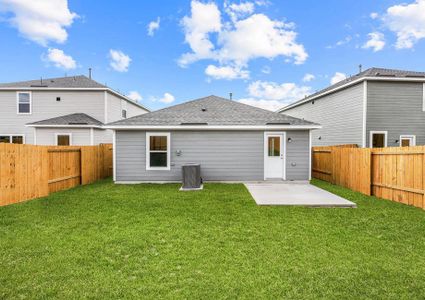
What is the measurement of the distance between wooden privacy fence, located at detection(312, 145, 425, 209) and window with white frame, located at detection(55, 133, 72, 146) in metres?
15.2

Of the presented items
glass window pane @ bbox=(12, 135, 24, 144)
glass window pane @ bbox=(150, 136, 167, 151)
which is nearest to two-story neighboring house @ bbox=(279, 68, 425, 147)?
glass window pane @ bbox=(150, 136, 167, 151)

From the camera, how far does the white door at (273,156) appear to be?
12.1 m

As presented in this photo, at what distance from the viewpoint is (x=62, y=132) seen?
658 inches

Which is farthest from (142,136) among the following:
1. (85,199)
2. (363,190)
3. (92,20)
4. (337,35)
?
(337,35)

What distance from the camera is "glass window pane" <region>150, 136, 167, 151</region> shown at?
12.1 meters

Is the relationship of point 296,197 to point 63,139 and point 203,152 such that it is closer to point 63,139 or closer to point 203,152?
point 203,152

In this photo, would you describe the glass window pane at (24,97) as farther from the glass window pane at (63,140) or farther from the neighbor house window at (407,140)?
the neighbor house window at (407,140)

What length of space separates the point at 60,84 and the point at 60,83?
1.10 ft

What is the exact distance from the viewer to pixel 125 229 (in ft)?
17.5

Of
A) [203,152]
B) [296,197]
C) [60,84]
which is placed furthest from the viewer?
[60,84]

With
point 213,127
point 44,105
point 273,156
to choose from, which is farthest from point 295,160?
point 44,105

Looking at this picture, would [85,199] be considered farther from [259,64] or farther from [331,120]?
[259,64]

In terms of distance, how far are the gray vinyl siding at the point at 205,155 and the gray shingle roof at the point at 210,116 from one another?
47 cm

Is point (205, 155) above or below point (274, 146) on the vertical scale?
below
